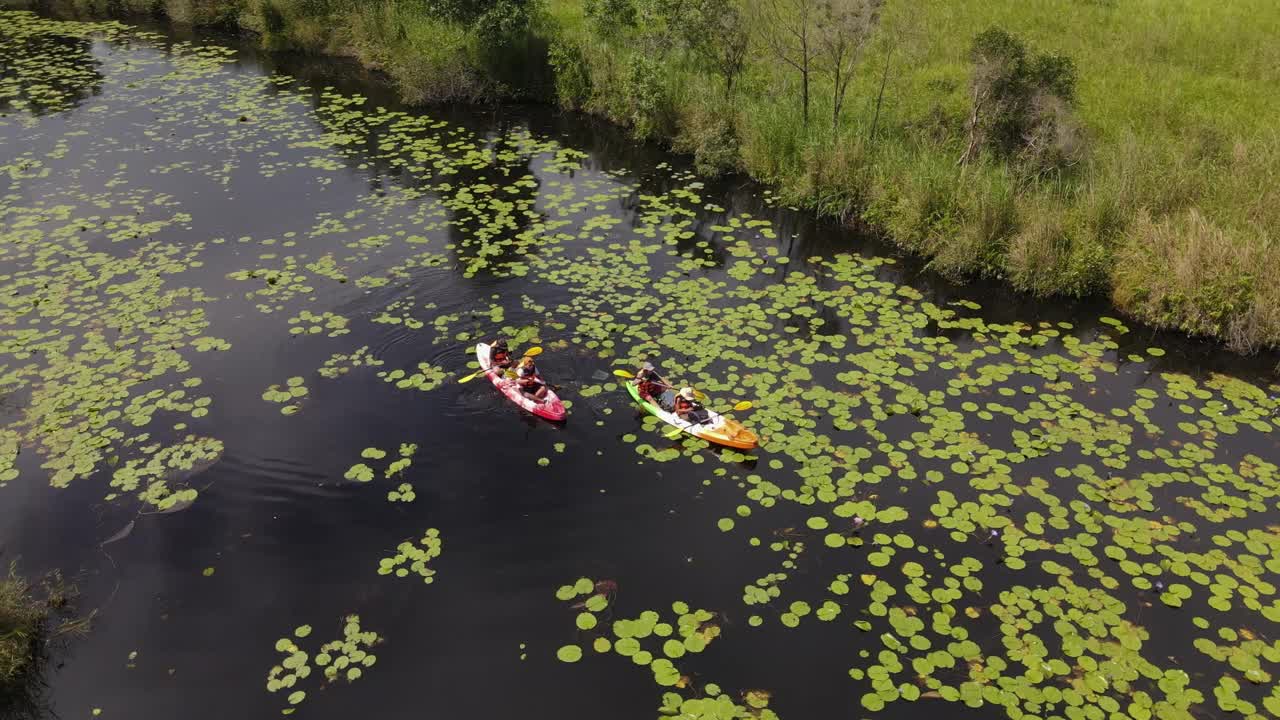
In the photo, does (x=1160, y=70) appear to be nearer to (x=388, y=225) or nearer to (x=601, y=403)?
(x=601, y=403)

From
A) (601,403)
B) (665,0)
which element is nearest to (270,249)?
(601,403)

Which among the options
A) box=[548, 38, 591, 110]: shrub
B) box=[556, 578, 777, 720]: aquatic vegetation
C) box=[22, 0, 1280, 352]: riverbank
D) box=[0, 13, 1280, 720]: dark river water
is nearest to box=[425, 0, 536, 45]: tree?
box=[22, 0, 1280, 352]: riverbank

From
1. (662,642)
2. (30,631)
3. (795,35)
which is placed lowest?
(30,631)

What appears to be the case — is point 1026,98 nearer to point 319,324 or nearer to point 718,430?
point 718,430

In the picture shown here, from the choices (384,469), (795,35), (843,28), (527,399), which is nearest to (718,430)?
(527,399)

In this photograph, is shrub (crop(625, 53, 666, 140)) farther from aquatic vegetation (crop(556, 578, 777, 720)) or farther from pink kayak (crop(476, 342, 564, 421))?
aquatic vegetation (crop(556, 578, 777, 720))
